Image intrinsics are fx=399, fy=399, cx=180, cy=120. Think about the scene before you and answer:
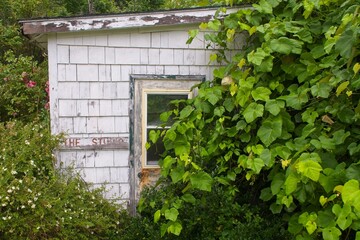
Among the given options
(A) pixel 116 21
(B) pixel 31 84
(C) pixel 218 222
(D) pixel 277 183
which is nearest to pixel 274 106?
(D) pixel 277 183

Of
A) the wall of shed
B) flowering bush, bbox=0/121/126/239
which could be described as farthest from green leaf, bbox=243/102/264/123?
flowering bush, bbox=0/121/126/239

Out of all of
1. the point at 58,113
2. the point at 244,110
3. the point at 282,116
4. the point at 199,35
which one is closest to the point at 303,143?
the point at 282,116

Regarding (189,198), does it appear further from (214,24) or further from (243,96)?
(214,24)

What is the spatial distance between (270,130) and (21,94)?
14.7ft

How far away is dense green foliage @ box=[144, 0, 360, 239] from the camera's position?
3.21m

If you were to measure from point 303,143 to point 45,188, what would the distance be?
2629mm

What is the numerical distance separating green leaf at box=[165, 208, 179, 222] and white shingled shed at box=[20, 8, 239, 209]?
1032mm

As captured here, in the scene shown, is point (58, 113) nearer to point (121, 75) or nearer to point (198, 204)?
point (121, 75)

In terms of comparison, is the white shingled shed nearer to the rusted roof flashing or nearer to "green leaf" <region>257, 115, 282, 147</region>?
the rusted roof flashing

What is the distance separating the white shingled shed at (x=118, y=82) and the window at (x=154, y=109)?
1 centimetres

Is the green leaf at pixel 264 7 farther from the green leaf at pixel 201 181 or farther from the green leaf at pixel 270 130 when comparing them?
the green leaf at pixel 201 181

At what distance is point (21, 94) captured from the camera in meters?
6.57

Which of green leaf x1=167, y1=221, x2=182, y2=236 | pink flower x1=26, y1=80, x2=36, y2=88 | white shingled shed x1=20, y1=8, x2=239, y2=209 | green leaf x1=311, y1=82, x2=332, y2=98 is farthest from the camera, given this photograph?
pink flower x1=26, y1=80, x2=36, y2=88

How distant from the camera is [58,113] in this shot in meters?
4.57
